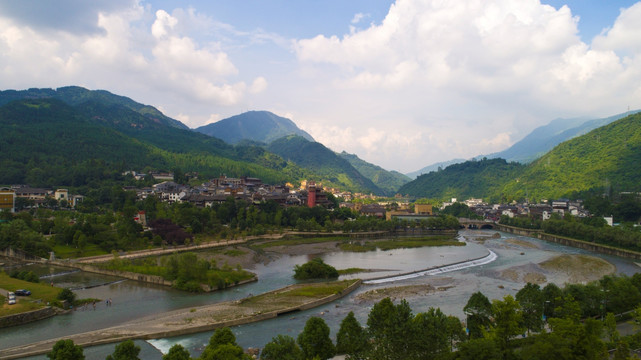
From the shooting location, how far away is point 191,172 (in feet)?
363

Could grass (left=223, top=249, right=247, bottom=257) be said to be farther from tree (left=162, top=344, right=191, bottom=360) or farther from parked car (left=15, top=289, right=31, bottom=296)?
tree (left=162, top=344, right=191, bottom=360)

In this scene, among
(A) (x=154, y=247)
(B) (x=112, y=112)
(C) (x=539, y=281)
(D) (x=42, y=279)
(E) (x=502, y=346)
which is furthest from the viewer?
(B) (x=112, y=112)

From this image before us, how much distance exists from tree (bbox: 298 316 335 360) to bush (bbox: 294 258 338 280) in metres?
20.4

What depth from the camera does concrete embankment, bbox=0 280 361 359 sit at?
76.0 feet

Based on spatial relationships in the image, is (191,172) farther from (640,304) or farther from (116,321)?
(640,304)

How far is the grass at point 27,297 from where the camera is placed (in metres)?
27.4

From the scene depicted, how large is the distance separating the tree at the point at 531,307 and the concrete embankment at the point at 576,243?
134 ft

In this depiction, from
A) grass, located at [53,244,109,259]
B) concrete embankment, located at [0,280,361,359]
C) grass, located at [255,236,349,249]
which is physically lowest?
concrete embankment, located at [0,280,361,359]

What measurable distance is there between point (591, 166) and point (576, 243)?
2359 inches

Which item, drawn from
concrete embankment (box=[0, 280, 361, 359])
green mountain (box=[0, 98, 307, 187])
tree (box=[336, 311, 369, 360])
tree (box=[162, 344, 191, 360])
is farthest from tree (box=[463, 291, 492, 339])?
green mountain (box=[0, 98, 307, 187])

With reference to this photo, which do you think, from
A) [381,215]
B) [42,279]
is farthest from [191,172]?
[42,279]

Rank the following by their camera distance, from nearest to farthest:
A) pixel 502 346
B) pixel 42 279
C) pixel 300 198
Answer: pixel 502 346 → pixel 42 279 → pixel 300 198

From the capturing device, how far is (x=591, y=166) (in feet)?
382

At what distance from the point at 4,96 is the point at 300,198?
168 m
